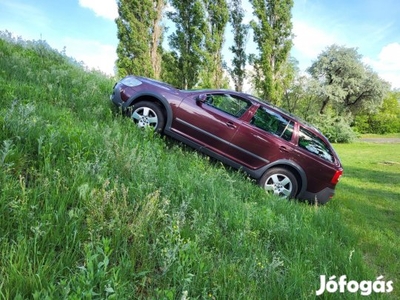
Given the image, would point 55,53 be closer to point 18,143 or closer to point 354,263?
point 18,143

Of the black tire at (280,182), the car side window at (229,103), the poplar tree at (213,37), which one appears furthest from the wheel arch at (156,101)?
the poplar tree at (213,37)

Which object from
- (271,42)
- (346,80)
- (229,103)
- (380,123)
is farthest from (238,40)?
(380,123)

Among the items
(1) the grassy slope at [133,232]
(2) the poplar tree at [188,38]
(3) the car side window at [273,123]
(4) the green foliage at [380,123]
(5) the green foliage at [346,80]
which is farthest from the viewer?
(4) the green foliage at [380,123]

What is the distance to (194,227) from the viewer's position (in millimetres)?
2809

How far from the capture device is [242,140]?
18.4 feet

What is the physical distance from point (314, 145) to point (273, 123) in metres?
0.96

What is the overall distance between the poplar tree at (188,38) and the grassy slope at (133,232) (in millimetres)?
19387

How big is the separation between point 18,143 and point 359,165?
14.6 meters

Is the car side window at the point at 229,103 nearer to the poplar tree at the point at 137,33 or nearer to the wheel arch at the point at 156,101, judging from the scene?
the wheel arch at the point at 156,101

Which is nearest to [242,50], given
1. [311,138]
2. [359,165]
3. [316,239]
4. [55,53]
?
[359,165]

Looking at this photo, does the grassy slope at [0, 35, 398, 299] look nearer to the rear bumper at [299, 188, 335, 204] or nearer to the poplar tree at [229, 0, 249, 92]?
the rear bumper at [299, 188, 335, 204]

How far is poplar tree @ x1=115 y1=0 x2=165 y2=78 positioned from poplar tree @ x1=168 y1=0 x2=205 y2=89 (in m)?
1.61

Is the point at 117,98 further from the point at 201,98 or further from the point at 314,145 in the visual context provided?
the point at 314,145

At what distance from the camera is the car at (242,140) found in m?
5.59
